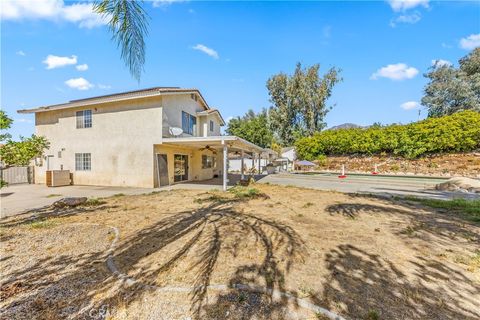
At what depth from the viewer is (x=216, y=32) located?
13719mm

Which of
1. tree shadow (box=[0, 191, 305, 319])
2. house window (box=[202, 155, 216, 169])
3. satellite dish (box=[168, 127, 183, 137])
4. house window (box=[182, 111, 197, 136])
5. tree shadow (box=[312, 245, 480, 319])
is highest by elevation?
house window (box=[182, 111, 197, 136])

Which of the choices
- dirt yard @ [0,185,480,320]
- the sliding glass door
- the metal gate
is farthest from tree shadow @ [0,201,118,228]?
the metal gate

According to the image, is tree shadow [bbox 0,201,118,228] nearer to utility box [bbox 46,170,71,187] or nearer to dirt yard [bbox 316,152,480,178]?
utility box [bbox 46,170,71,187]

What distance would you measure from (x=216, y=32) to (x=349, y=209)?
41.0ft

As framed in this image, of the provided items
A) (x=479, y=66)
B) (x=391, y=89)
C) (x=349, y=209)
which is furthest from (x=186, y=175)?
(x=479, y=66)

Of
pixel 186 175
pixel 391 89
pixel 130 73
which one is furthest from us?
pixel 391 89

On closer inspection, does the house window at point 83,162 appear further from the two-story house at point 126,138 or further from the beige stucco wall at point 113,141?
the beige stucco wall at point 113,141

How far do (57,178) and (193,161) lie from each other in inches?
344

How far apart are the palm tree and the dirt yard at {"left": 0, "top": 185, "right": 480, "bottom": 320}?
10.7ft

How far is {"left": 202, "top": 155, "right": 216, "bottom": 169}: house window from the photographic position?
771 inches

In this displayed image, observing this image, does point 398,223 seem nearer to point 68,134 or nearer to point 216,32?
point 216,32

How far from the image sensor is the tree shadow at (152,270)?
2542 mm

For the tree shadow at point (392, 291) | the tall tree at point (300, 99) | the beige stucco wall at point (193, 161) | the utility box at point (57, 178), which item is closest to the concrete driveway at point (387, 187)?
the beige stucco wall at point (193, 161)

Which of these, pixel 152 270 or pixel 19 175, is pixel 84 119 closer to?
pixel 19 175
